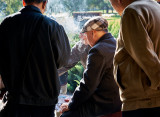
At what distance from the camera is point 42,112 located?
1.83 metres

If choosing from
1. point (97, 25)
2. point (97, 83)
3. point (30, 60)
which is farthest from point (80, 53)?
point (30, 60)

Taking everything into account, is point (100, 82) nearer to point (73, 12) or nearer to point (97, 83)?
point (97, 83)

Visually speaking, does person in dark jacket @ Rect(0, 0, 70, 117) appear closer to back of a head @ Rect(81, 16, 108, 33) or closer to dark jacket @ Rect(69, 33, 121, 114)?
dark jacket @ Rect(69, 33, 121, 114)

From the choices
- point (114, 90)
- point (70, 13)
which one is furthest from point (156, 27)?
point (70, 13)

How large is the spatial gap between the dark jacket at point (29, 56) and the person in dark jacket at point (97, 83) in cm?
44

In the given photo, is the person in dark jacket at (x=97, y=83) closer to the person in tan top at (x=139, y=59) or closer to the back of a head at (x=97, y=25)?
the back of a head at (x=97, y=25)

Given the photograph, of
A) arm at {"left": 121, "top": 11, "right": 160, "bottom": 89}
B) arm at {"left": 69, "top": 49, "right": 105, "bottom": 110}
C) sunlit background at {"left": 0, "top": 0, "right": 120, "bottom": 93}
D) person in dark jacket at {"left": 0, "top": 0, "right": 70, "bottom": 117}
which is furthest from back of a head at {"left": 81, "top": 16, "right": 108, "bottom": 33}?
sunlit background at {"left": 0, "top": 0, "right": 120, "bottom": 93}

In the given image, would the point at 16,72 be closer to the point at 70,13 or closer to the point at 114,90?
the point at 114,90

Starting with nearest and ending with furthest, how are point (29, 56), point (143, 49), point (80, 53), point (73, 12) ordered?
point (143, 49) < point (29, 56) < point (80, 53) < point (73, 12)

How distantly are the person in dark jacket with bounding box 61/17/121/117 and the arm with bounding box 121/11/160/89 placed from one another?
0.78m

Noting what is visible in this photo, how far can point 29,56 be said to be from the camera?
1.72 meters

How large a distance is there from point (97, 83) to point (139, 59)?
0.87 metres

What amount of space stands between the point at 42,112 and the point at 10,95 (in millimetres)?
281

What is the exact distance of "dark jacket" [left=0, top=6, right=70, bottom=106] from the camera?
1.73 metres
